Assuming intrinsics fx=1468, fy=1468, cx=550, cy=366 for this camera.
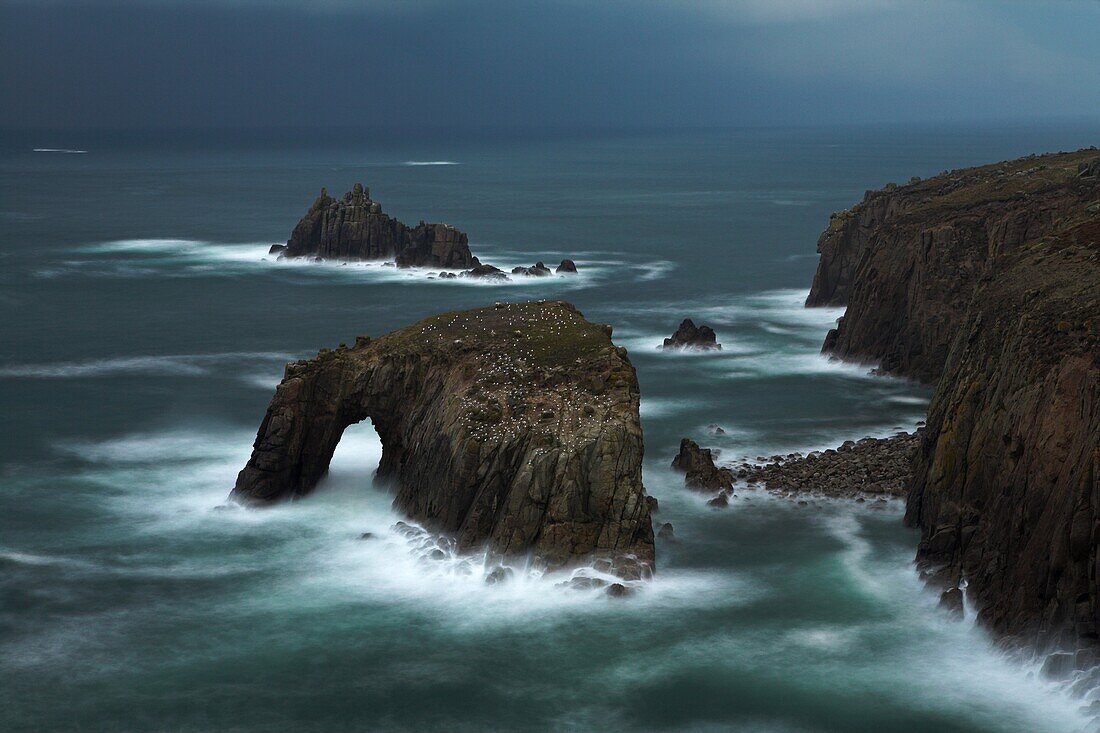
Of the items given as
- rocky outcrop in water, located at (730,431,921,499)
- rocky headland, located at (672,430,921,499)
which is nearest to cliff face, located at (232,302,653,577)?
rocky headland, located at (672,430,921,499)

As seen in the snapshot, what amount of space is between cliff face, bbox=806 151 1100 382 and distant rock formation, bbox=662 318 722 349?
857 cm

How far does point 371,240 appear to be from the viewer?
154250mm

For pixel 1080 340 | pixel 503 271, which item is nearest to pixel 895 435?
pixel 1080 340

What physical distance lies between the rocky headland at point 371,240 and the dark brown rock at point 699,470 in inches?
3121

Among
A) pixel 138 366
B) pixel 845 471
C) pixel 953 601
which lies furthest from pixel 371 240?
pixel 953 601

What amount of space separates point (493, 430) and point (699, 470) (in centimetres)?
1315

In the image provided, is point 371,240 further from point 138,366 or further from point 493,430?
point 493,430

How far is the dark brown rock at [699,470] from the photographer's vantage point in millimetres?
63406

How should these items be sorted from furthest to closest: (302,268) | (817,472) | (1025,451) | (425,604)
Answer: (302,268)
(817,472)
(425,604)
(1025,451)

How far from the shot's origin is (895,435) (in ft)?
236

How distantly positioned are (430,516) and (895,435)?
26.9 m

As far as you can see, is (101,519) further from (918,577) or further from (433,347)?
(918,577)

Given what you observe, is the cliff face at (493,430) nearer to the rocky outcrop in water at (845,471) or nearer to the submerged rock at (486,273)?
the rocky outcrop in water at (845,471)

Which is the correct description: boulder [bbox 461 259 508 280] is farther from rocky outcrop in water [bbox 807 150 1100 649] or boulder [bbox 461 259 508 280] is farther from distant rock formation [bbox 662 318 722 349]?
rocky outcrop in water [bbox 807 150 1100 649]
